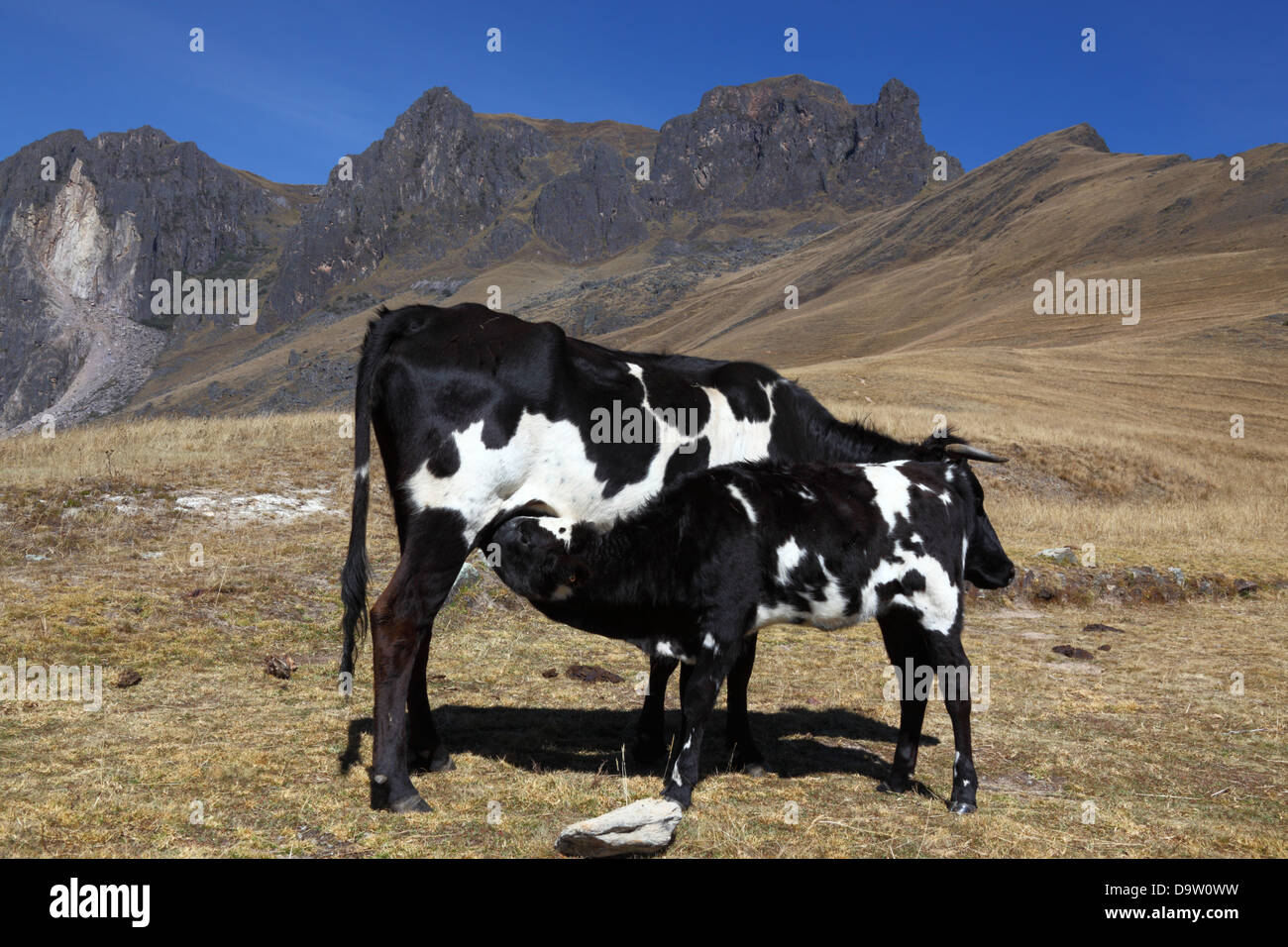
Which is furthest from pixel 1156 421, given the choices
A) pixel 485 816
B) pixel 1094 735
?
pixel 485 816

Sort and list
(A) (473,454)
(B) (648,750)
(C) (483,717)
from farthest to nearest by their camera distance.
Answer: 1. (C) (483,717)
2. (B) (648,750)
3. (A) (473,454)

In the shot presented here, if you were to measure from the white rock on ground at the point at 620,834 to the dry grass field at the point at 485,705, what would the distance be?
30 cm

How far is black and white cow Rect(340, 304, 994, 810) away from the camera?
21.7 feet

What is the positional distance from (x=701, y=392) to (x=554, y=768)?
11.4 ft

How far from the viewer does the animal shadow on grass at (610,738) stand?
24.7ft

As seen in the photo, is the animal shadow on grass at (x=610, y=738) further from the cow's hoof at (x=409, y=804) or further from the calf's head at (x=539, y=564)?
the calf's head at (x=539, y=564)

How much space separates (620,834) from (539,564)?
2.12 metres

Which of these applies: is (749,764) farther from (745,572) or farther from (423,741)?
(423,741)

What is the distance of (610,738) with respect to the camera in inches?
327

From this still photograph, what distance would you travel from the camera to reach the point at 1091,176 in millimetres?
132500

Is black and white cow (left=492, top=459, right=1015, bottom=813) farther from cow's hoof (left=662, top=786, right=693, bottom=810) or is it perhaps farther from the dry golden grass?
the dry golden grass

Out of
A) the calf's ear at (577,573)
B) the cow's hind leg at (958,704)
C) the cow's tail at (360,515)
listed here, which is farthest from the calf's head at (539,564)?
the cow's hind leg at (958,704)

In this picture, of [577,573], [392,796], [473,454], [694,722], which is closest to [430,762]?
[392,796]

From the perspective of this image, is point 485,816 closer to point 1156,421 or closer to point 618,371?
point 618,371
